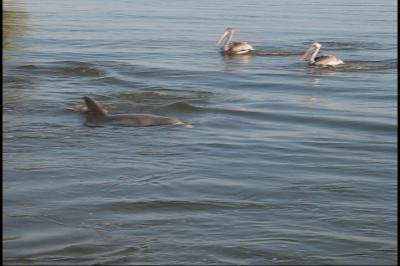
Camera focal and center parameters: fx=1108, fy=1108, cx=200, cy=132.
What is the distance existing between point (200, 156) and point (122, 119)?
2117mm

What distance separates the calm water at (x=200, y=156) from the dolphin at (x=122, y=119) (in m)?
0.19

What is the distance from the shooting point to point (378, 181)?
1134cm

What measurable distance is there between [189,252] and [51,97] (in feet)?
29.0

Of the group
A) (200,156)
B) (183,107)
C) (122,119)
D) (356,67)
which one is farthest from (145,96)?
(356,67)

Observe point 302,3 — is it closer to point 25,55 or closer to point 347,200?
point 25,55

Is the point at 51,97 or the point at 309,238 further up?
the point at 51,97

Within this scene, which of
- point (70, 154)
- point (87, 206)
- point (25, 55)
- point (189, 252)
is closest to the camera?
point (189, 252)

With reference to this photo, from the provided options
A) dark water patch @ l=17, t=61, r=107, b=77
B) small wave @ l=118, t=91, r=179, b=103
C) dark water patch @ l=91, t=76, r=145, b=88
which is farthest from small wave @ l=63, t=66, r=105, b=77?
small wave @ l=118, t=91, r=179, b=103

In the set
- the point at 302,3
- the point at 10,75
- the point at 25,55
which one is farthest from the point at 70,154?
the point at 302,3

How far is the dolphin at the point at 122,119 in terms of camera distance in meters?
14.3

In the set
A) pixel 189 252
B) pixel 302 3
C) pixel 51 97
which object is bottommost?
pixel 189 252

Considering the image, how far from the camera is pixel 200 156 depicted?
1260 cm

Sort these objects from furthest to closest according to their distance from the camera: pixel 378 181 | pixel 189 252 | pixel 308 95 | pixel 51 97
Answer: pixel 308 95 → pixel 51 97 → pixel 378 181 → pixel 189 252

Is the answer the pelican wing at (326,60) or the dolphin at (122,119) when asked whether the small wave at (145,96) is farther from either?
the pelican wing at (326,60)
